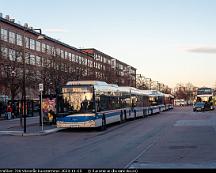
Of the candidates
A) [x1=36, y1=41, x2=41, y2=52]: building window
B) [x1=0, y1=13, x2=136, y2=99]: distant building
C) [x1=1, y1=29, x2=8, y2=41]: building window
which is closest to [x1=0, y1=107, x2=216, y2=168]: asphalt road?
[x1=0, y1=13, x2=136, y2=99]: distant building

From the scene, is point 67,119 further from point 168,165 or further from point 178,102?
point 178,102

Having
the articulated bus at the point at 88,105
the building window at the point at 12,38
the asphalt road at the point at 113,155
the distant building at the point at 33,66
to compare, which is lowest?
the asphalt road at the point at 113,155

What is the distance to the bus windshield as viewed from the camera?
2897 centimetres

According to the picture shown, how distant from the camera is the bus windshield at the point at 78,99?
2897 centimetres

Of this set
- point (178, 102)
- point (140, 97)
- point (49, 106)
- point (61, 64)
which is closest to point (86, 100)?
point (49, 106)

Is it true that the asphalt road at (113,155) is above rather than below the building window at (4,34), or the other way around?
below

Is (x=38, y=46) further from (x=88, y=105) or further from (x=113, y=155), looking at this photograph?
(x=113, y=155)

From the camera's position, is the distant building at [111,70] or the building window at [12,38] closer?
the building window at [12,38]

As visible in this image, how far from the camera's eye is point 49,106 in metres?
36.8

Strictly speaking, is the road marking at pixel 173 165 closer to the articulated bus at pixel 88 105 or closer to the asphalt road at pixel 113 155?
the asphalt road at pixel 113 155

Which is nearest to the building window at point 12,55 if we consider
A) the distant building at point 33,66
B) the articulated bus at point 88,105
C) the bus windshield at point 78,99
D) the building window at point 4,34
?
the distant building at point 33,66

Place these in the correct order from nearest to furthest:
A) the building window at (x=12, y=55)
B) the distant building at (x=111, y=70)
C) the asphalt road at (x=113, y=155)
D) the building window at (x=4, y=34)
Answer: the asphalt road at (x=113, y=155), the building window at (x=12, y=55), the building window at (x=4, y=34), the distant building at (x=111, y=70)

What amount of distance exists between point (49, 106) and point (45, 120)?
114 cm

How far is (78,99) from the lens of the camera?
29.1m
